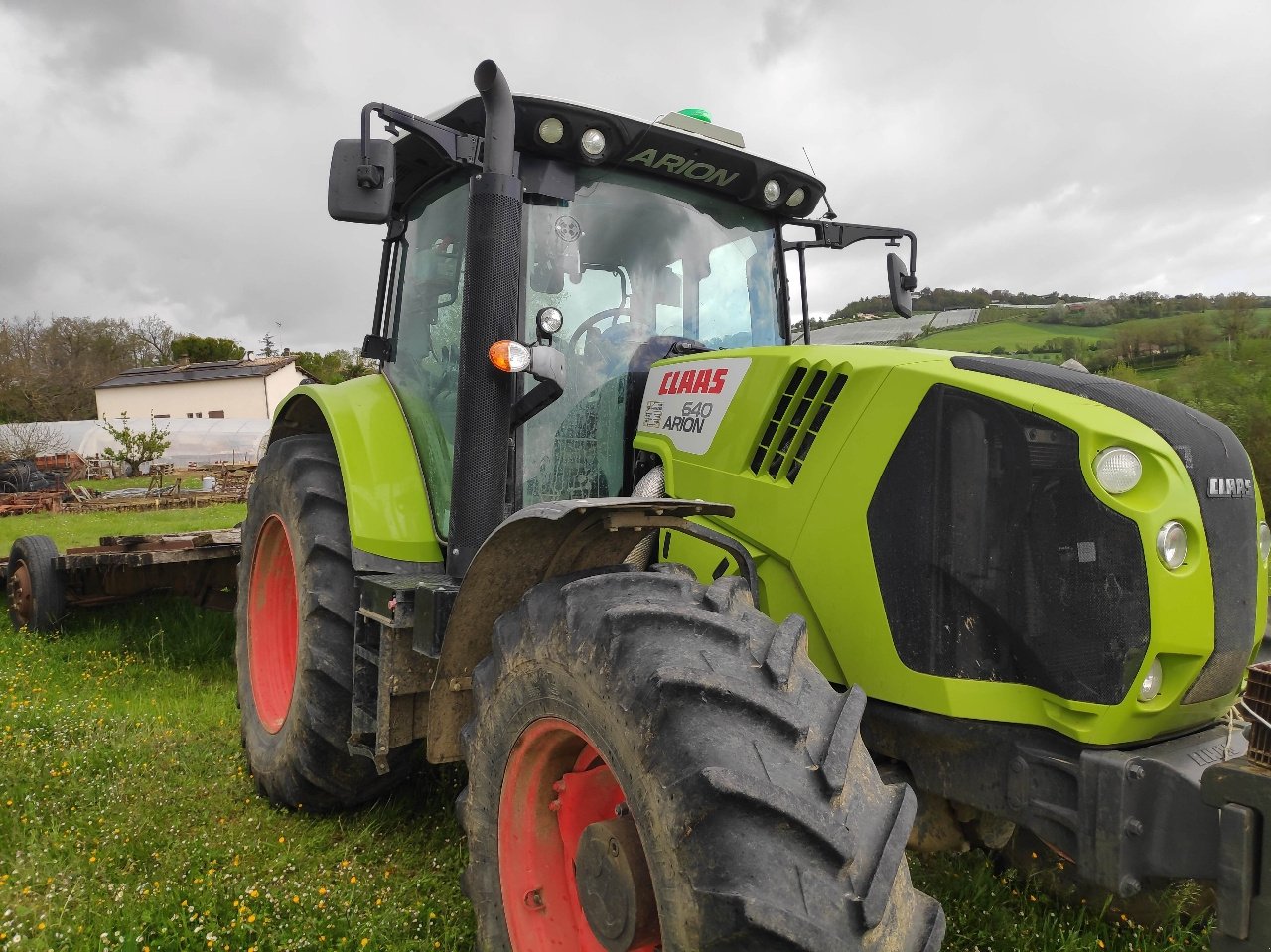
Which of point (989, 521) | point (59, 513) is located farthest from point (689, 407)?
point (59, 513)

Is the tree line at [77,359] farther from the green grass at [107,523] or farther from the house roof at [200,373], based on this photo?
the green grass at [107,523]

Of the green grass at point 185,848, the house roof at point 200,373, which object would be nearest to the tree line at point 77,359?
the house roof at point 200,373

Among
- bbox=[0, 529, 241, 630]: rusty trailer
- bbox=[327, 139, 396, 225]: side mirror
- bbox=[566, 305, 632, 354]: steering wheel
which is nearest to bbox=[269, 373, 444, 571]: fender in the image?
bbox=[566, 305, 632, 354]: steering wheel

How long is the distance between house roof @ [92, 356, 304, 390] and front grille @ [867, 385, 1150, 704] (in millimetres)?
50138

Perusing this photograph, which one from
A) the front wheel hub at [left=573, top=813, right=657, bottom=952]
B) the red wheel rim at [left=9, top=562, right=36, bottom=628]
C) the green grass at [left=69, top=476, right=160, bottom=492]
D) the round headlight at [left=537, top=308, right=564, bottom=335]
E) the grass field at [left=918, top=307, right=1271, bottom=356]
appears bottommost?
the green grass at [left=69, top=476, right=160, bottom=492]

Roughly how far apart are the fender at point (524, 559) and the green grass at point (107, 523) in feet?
41.0

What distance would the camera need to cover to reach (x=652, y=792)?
5.69 ft

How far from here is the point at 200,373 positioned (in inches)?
1955

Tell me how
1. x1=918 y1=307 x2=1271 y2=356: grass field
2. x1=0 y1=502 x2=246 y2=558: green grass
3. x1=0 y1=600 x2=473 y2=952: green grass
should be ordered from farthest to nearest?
1. x1=0 y1=502 x2=246 y2=558: green grass
2. x1=918 y1=307 x2=1271 y2=356: grass field
3. x1=0 y1=600 x2=473 y2=952: green grass

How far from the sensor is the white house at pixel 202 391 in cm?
4859

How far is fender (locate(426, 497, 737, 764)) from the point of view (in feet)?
7.14

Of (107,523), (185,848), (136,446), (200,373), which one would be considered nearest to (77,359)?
(200,373)

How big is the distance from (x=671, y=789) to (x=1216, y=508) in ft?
4.35

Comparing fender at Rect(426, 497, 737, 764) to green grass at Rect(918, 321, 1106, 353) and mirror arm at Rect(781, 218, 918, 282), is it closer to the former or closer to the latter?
green grass at Rect(918, 321, 1106, 353)
